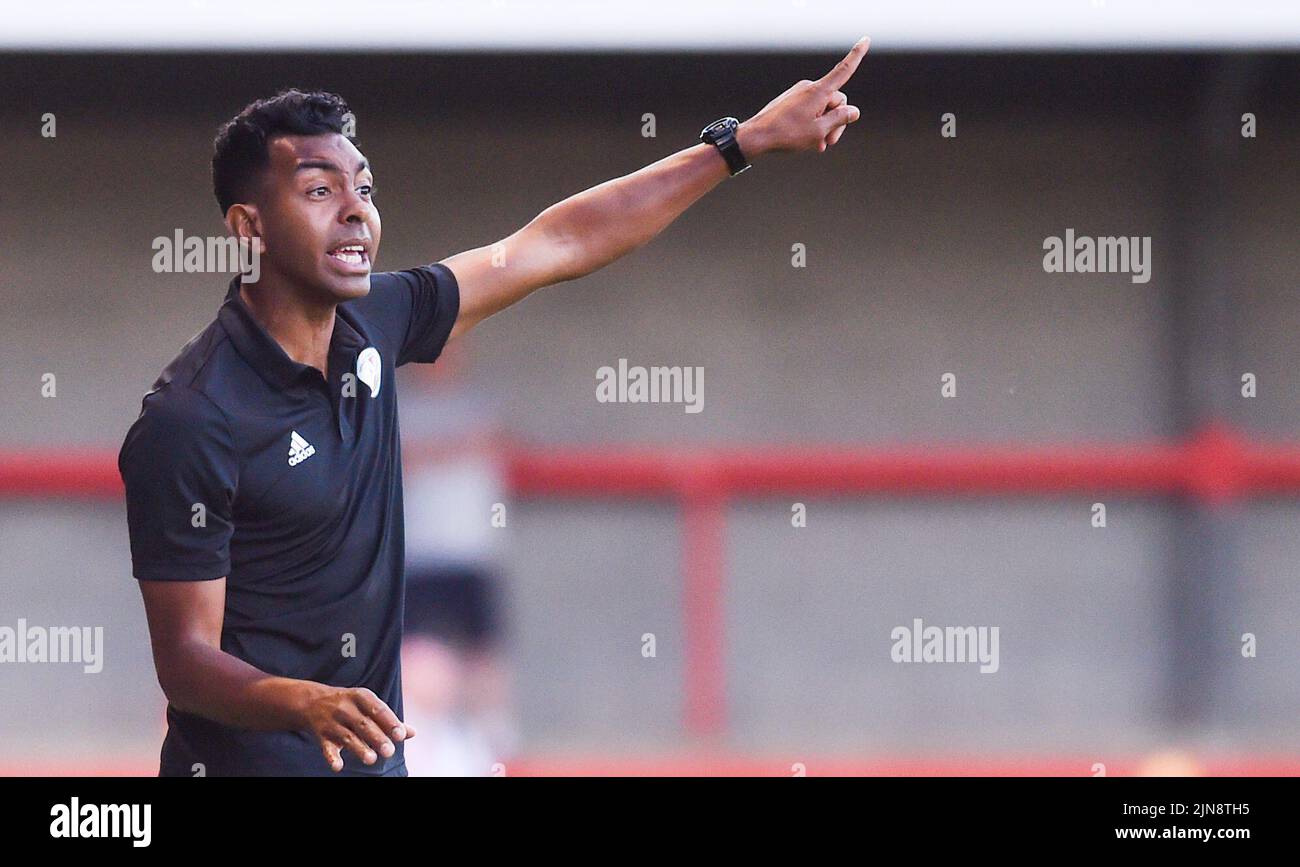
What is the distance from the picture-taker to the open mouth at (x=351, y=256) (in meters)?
2.22

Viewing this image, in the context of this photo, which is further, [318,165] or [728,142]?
[728,142]

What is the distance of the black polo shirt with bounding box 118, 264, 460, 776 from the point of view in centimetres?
210

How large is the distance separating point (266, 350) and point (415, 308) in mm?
285

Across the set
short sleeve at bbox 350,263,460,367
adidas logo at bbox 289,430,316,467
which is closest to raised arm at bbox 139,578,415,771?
adidas logo at bbox 289,430,316,467

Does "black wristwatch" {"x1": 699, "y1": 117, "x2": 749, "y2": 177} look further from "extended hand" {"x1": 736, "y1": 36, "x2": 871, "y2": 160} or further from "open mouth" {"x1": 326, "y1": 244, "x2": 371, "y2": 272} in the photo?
"open mouth" {"x1": 326, "y1": 244, "x2": 371, "y2": 272}

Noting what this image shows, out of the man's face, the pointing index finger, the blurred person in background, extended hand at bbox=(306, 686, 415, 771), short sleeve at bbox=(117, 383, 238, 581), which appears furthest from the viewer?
the blurred person in background

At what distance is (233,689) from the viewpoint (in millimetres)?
2111

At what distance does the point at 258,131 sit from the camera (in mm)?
2246

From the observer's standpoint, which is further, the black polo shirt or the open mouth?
the open mouth

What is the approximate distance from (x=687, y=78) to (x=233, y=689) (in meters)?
1.60

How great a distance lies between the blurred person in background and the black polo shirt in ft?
1.24

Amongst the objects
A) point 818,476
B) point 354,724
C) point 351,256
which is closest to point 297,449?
point 351,256

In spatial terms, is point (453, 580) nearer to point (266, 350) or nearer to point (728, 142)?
point (266, 350)
